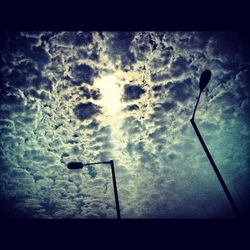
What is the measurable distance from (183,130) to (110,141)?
260cm

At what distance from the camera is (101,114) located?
6.94 m
